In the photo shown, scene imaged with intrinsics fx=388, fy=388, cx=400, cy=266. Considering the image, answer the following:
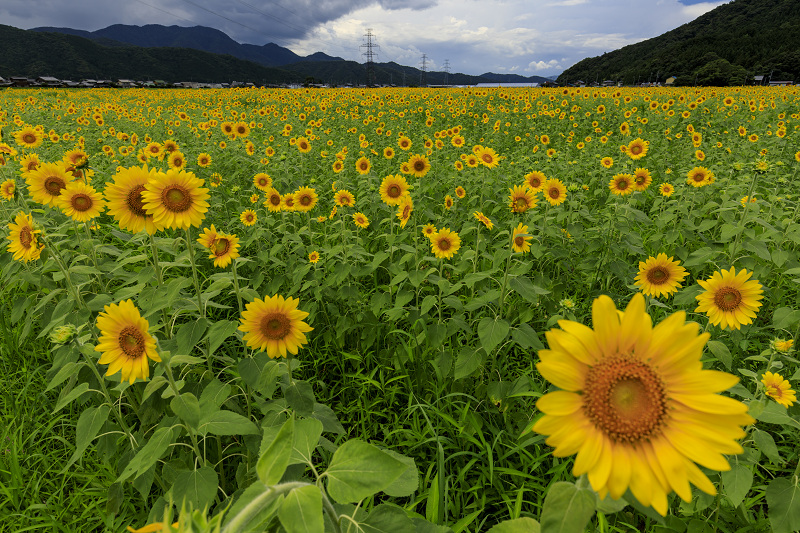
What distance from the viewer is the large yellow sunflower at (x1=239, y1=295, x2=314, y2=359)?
6.01ft

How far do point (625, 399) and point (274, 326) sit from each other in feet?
4.94

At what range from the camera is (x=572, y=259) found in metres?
4.17

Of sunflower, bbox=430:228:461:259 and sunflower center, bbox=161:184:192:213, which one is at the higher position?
sunflower center, bbox=161:184:192:213

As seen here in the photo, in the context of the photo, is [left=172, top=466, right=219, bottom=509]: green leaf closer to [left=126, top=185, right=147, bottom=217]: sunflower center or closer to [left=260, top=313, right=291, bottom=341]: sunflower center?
[left=260, top=313, right=291, bottom=341]: sunflower center

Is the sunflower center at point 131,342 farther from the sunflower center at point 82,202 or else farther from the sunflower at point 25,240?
the sunflower center at point 82,202

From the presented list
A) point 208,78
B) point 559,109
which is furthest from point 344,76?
point 559,109

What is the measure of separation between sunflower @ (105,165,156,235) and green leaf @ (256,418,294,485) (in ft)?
5.51

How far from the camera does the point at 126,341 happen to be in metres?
1.59

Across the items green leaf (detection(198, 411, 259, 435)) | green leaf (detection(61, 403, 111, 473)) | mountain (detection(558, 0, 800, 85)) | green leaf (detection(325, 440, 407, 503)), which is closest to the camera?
green leaf (detection(325, 440, 407, 503))

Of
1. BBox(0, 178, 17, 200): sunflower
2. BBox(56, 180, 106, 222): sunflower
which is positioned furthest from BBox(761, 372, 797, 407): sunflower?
BBox(0, 178, 17, 200): sunflower

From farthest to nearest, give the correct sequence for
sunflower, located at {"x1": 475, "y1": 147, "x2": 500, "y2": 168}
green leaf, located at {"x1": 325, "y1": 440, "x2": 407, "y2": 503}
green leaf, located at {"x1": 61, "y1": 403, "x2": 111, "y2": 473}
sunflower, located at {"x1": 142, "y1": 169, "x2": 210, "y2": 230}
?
sunflower, located at {"x1": 475, "y1": 147, "x2": 500, "y2": 168}
sunflower, located at {"x1": 142, "y1": 169, "x2": 210, "y2": 230}
green leaf, located at {"x1": 61, "y1": 403, "x2": 111, "y2": 473}
green leaf, located at {"x1": 325, "y1": 440, "x2": 407, "y2": 503}

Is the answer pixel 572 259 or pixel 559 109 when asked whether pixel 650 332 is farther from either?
pixel 559 109

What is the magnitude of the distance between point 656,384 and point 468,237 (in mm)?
3803

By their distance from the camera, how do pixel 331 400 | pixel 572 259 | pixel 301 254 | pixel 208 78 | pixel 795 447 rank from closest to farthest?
1. pixel 795 447
2. pixel 331 400
3. pixel 301 254
4. pixel 572 259
5. pixel 208 78
